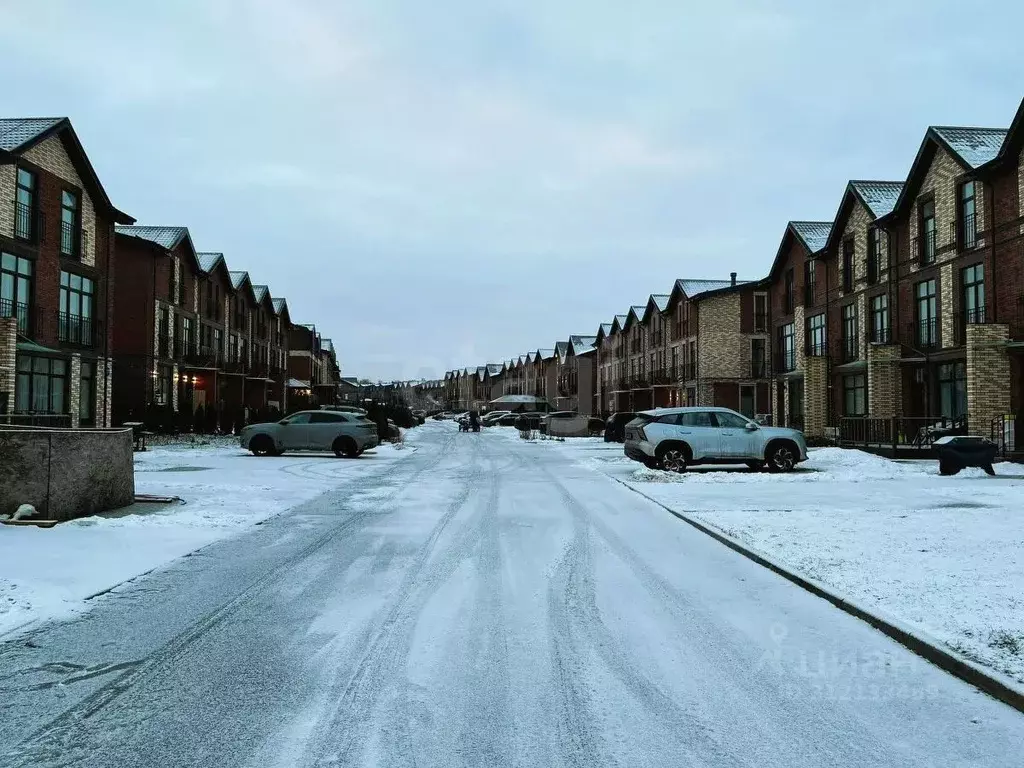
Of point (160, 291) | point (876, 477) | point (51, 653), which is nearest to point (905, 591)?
point (51, 653)

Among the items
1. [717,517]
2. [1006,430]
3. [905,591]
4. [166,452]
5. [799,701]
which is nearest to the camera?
[799,701]

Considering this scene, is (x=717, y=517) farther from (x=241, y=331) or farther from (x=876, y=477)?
(x=241, y=331)

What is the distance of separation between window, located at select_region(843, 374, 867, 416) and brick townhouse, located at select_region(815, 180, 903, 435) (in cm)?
4

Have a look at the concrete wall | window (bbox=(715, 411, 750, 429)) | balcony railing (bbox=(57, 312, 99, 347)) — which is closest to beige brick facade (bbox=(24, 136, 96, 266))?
balcony railing (bbox=(57, 312, 99, 347))

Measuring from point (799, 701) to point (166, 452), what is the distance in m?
24.5

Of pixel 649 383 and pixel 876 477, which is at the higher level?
pixel 649 383

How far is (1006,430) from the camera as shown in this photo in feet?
69.7

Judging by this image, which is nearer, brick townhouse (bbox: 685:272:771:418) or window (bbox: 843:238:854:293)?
window (bbox: 843:238:854:293)

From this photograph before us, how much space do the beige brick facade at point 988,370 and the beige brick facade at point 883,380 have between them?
5.47 m

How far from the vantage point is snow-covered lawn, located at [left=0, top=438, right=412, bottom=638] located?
636 cm

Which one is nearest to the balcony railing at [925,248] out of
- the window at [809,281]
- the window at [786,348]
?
the window at [809,281]

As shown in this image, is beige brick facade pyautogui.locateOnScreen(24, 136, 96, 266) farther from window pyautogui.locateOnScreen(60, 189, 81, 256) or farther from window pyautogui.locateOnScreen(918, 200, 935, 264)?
window pyautogui.locateOnScreen(918, 200, 935, 264)

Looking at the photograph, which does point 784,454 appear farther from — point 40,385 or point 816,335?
point 40,385

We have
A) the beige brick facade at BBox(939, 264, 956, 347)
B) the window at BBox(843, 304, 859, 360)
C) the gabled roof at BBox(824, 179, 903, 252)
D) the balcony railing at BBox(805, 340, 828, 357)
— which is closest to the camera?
the beige brick facade at BBox(939, 264, 956, 347)
